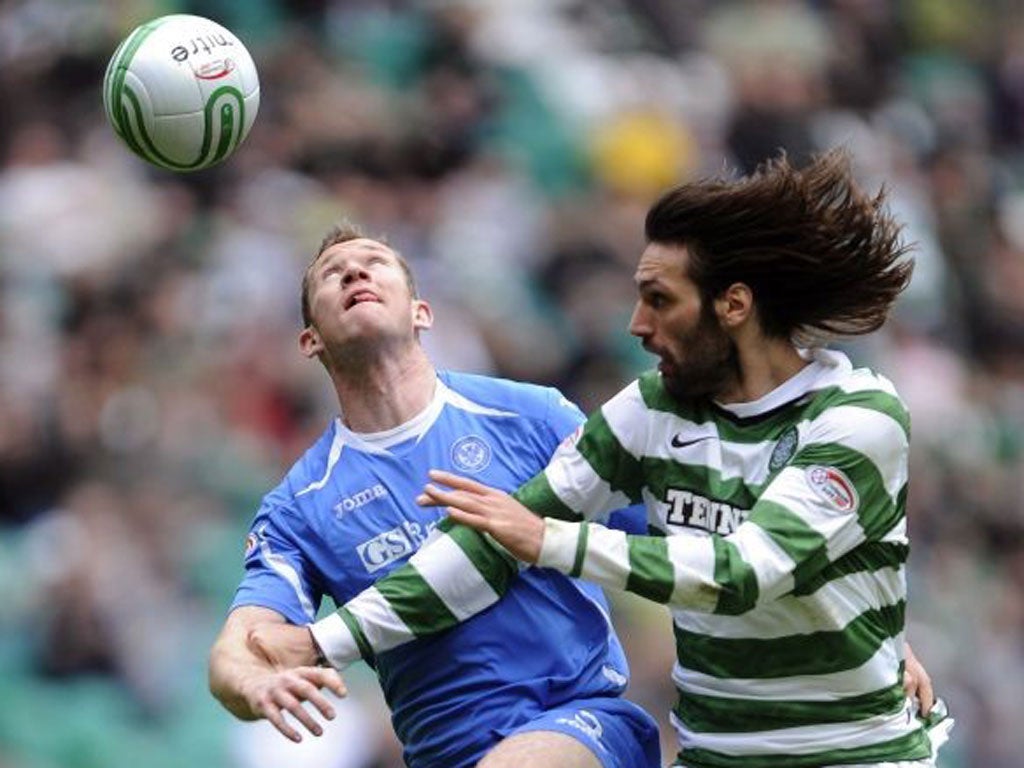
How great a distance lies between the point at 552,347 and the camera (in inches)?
457

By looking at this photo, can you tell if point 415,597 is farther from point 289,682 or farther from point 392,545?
point 289,682

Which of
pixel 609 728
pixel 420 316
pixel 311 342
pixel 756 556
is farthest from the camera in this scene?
pixel 420 316

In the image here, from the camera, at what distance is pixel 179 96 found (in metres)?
6.72

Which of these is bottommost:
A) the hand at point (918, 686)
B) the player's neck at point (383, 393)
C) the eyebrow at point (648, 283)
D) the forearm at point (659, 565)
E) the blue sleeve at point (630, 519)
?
the hand at point (918, 686)

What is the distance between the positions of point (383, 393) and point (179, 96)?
1128mm

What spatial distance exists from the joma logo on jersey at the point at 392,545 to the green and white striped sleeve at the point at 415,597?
22 centimetres

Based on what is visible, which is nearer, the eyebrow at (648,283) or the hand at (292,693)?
the hand at (292,693)

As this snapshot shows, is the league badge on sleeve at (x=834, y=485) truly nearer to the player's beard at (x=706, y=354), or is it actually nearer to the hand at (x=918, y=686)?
the player's beard at (x=706, y=354)

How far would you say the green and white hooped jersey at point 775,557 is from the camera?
17.3 ft

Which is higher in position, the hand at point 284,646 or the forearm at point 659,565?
the forearm at point 659,565

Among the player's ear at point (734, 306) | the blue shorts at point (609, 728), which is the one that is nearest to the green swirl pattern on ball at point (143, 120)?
the player's ear at point (734, 306)

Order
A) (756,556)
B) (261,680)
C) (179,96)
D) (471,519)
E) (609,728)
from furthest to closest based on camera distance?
(179,96)
(609,728)
(261,680)
(471,519)
(756,556)

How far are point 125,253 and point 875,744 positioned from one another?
20.1 ft

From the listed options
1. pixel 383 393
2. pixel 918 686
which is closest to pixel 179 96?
pixel 383 393
